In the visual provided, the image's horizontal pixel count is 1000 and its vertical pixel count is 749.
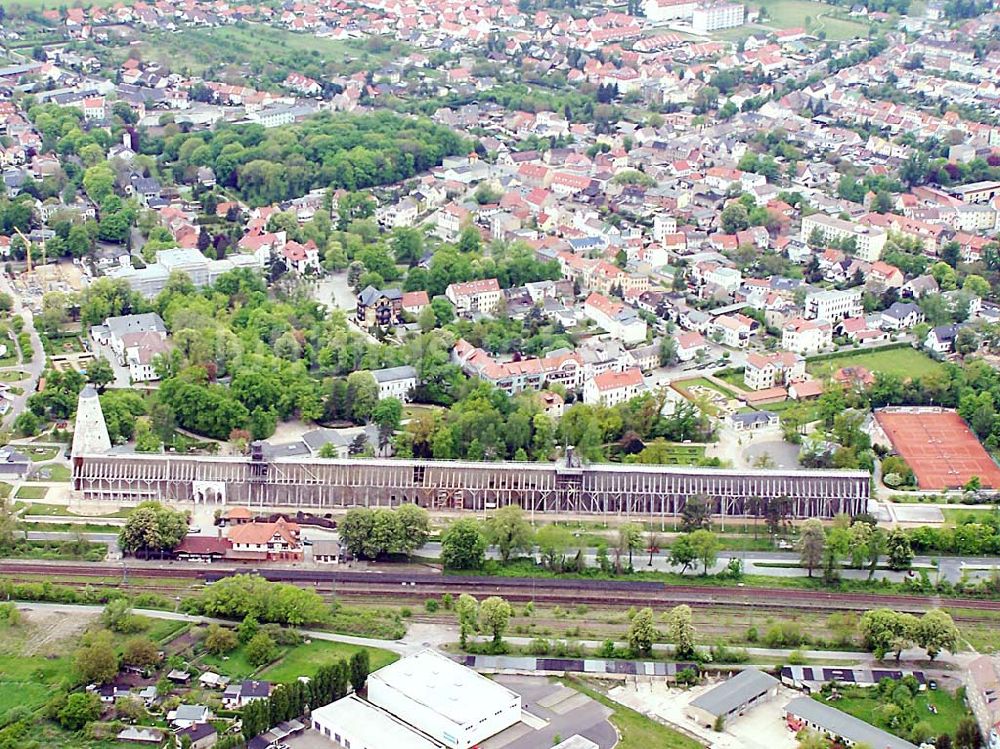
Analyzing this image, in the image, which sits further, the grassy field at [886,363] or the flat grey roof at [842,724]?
the grassy field at [886,363]

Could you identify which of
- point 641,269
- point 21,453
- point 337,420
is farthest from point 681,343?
point 21,453

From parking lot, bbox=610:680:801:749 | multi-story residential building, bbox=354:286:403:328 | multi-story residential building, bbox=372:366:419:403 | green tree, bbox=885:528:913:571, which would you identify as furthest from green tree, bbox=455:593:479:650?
multi-story residential building, bbox=354:286:403:328

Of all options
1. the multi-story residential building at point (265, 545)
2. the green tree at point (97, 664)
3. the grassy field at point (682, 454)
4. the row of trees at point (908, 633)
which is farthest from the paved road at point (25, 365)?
the row of trees at point (908, 633)

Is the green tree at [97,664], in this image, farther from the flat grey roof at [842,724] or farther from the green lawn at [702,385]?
the green lawn at [702,385]

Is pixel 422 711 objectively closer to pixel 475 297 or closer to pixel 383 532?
pixel 383 532

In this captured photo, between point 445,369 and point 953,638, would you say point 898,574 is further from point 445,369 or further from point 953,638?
point 445,369
